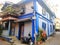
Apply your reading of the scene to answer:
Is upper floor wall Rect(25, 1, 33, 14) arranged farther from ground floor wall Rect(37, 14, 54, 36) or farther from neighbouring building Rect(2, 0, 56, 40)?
ground floor wall Rect(37, 14, 54, 36)

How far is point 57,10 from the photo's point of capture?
3784 centimetres

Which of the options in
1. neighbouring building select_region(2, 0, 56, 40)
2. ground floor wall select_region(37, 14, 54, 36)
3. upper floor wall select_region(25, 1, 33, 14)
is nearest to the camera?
neighbouring building select_region(2, 0, 56, 40)

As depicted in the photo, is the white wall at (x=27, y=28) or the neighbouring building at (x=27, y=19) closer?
the neighbouring building at (x=27, y=19)

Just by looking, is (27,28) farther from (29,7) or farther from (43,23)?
(43,23)

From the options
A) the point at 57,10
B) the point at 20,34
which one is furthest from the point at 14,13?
the point at 57,10

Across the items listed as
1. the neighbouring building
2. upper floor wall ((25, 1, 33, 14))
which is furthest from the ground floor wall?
upper floor wall ((25, 1, 33, 14))

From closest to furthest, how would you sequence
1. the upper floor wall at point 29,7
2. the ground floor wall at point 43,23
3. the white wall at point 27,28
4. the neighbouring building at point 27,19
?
the neighbouring building at point 27,19, the white wall at point 27,28, the upper floor wall at point 29,7, the ground floor wall at point 43,23

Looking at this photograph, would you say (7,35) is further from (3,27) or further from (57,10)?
(57,10)

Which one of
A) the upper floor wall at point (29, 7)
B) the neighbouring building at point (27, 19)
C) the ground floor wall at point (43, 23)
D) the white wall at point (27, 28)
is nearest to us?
the neighbouring building at point (27, 19)

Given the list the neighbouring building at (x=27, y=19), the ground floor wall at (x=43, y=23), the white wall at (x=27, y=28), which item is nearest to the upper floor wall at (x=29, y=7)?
the neighbouring building at (x=27, y=19)

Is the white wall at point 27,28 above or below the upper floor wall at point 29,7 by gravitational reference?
below

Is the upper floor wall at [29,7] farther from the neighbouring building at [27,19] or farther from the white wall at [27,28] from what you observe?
the white wall at [27,28]

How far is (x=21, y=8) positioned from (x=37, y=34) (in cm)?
511

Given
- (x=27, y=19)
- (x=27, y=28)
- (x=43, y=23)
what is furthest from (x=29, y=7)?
(x=43, y=23)
